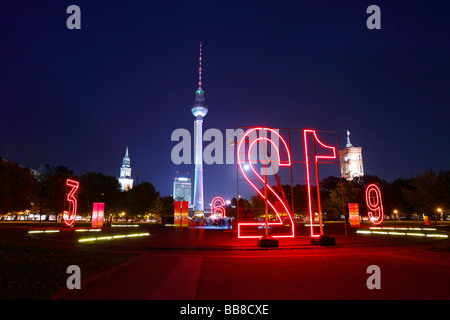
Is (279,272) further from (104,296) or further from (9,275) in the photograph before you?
(9,275)

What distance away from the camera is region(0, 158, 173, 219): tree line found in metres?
49.2

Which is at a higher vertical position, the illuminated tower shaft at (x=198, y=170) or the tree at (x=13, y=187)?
the illuminated tower shaft at (x=198, y=170)

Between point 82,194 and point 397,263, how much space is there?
6830cm

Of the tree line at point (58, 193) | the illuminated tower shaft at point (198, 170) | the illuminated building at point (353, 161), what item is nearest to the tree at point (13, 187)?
the tree line at point (58, 193)

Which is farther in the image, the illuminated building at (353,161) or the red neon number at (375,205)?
the illuminated building at (353,161)

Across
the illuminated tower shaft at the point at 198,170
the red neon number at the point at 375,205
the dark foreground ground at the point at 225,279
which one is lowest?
the dark foreground ground at the point at 225,279

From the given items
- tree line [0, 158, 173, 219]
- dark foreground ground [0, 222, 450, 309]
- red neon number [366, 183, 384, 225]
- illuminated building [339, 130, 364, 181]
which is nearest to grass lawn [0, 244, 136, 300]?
dark foreground ground [0, 222, 450, 309]

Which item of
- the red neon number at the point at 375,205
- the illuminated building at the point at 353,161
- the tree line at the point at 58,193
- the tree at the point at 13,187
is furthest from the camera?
the illuminated building at the point at 353,161

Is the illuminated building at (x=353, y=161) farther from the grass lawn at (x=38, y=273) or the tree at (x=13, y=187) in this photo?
the grass lawn at (x=38, y=273)

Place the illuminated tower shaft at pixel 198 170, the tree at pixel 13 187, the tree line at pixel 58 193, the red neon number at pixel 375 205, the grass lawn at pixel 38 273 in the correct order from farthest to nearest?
the illuminated tower shaft at pixel 198 170
the tree line at pixel 58 193
the tree at pixel 13 187
the red neon number at pixel 375 205
the grass lawn at pixel 38 273

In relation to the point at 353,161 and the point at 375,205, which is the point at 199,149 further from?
the point at 375,205

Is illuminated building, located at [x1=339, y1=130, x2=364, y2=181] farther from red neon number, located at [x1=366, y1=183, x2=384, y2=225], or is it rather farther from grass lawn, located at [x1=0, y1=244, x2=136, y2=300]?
grass lawn, located at [x1=0, y1=244, x2=136, y2=300]

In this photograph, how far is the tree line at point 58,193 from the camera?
49156 millimetres

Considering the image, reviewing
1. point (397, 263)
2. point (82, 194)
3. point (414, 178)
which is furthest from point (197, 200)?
point (397, 263)
